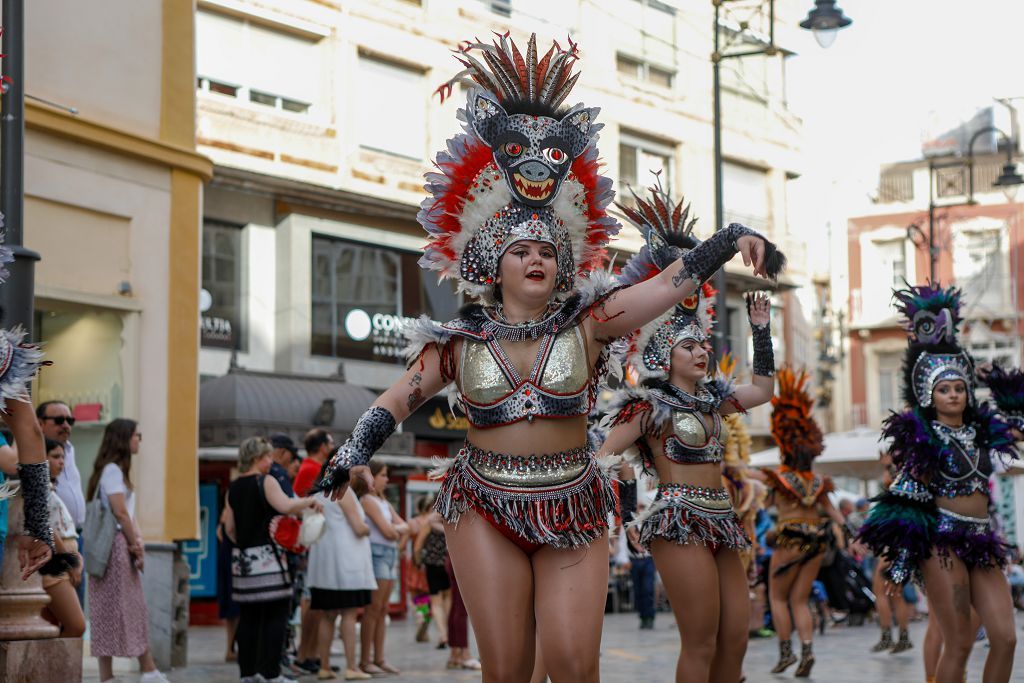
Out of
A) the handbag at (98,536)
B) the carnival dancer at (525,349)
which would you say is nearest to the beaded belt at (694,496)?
the carnival dancer at (525,349)

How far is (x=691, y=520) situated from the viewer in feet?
24.7

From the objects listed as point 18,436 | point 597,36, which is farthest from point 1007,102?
point 18,436

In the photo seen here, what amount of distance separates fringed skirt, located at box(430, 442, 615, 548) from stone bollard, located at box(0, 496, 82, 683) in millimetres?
3237

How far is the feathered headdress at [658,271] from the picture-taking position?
321 inches

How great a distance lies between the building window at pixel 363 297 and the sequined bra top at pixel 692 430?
19.2 m

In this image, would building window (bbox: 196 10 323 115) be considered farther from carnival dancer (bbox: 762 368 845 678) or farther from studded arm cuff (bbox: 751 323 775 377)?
studded arm cuff (bbox: 751 323 775 377)

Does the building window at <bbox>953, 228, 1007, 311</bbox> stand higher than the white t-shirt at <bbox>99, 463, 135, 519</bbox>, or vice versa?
the building window at <bbox>953, 228, 1007, 311</bbox>

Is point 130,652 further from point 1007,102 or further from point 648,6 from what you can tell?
point 648,6

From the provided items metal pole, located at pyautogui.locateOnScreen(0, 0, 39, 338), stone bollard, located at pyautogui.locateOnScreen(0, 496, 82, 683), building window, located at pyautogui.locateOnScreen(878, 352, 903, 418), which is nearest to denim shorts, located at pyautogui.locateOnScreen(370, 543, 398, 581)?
stone bollard, located at pyautogui.locateOnScreen(0, 496, 82, 683)

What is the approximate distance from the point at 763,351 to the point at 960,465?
4.51ft

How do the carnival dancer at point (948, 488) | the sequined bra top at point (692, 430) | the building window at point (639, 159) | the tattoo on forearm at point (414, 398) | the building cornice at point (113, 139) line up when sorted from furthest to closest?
the building window at point (639, 159) < the building cornice at point (113, 139) < the carnival dancer at point (948, 488) < the sequined bra top at point (692, 430) < the tattoo on forearm at point (414, 398)

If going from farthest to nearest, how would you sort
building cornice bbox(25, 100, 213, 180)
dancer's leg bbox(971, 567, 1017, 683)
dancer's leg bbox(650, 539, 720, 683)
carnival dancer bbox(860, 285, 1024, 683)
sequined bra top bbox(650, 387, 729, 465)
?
1. building cornice bbox(25, 100, 213, 180)
2. carnival dancer bbox(860, 285, 1024, 683)
3. dancer's leg bbox(971, 567, 1017, 683)
4. sequined bra top bbox(650, 387, 729, 465)
5. dancer's leg bbox(650, 539, 720, 683)

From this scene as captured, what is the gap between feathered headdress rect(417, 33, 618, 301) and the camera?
229 inches

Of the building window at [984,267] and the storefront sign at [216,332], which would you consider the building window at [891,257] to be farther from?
the storefront sign at [216,332]
